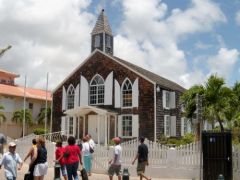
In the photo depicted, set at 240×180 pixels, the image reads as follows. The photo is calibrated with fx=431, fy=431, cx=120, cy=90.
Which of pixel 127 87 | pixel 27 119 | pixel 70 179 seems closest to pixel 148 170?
pixel 70 179

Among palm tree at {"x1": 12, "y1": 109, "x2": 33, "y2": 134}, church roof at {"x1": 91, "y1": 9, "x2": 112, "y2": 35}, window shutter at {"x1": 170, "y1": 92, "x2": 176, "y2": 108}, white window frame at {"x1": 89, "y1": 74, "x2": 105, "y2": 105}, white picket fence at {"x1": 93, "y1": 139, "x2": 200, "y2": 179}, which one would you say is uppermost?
church roof at {"x1": 91, "y1": 9, "x2": 112, "y2": 35}

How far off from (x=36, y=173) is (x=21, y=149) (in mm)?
12499

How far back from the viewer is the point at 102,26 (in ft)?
125

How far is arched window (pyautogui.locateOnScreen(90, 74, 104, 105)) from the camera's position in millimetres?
31900

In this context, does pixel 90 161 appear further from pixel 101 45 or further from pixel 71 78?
pixel 101 45

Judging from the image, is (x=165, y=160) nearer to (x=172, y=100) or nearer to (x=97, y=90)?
(x=172, y=100)

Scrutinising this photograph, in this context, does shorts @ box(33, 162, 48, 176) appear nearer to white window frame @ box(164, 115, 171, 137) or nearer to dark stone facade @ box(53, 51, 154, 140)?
dark stone facade @ box(53, 51, 154, 140)

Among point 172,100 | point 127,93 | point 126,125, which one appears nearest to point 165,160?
point 126,125

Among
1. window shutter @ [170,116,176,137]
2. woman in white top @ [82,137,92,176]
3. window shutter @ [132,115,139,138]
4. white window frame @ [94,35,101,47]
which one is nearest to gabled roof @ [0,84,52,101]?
white window frame @ [94,35,101,47]

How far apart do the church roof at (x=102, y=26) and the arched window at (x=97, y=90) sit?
6932 mm

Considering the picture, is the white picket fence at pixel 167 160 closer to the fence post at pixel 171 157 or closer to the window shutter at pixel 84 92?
the fence post at pixel 171 157

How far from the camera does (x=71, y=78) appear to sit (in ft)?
110

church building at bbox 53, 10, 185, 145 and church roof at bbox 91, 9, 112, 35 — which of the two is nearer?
church building at bbox 53, 10, 185, 145

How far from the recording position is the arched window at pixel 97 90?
31.9 m
